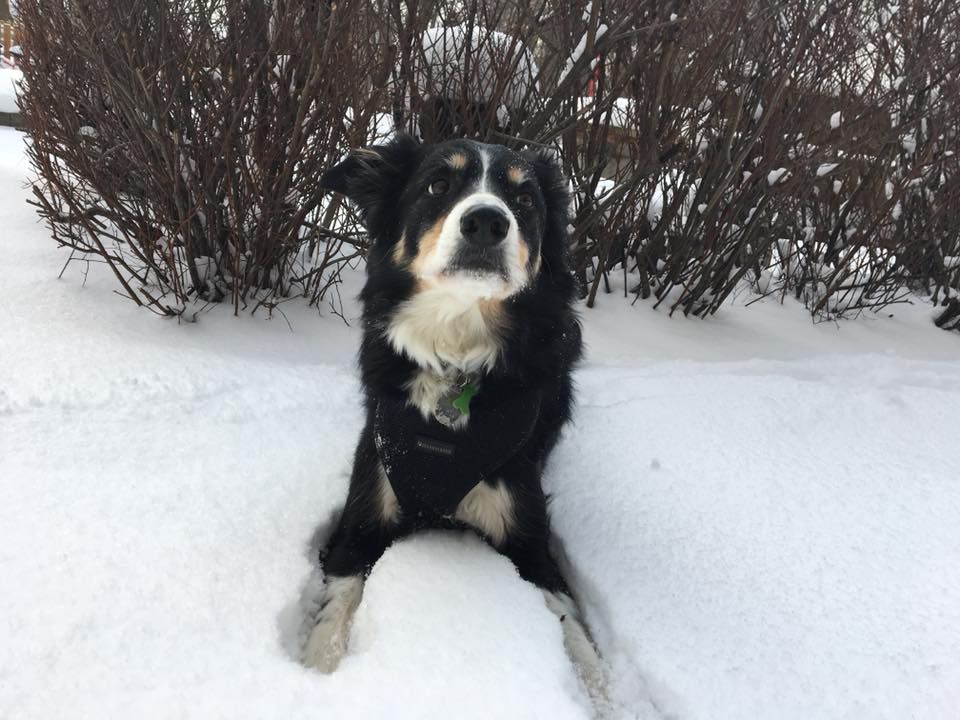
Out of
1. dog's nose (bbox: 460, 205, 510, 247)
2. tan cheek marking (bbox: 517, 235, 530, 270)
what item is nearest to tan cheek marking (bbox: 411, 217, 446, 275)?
dog's nose (bbox: 460, 205, 510, 247)

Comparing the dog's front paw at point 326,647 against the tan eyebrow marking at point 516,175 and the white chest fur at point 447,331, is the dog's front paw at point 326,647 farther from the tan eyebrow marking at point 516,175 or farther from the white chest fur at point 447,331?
the tan eyebrow marking at point 516,175

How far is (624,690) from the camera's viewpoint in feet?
5.80

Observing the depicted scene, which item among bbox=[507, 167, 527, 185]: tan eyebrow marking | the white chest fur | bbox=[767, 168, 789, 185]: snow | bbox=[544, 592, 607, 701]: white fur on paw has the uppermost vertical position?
bbox=[767, 168, 789, 185]: snow

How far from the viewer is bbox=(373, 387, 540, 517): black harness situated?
2.07 m

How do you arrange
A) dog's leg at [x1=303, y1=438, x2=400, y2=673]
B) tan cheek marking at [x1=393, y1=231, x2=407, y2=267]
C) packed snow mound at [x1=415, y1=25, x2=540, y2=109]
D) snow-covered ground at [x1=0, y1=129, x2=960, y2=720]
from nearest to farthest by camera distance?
snow-covered ground at [x1=0, y1=129, x2=960, y2=720] < dog's leg at [x1=303, y1=438, x2=400, y2=673] < tan cheek marking at [x1=393, y1=231, x2=407, y2=267] < packed snow mound at [x1=415, y1=25, x2=540, y2=109]

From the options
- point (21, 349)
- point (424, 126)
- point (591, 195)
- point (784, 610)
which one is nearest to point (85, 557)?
point (21, 349)

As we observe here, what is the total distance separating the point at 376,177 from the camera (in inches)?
96.2

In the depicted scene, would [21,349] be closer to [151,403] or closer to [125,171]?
[151,403]

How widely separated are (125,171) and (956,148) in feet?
19.4

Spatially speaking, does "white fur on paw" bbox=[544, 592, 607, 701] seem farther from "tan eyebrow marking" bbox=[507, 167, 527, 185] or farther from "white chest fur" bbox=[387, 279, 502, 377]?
"tan eyebrow marking" bbox=[507, 167, 527, 185]

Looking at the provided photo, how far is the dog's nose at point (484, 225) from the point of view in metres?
1.92

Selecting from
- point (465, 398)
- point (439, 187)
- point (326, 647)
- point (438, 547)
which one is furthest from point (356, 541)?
point (439, 187)

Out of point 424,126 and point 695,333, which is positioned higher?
point 424,126

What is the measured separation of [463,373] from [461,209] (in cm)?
58
